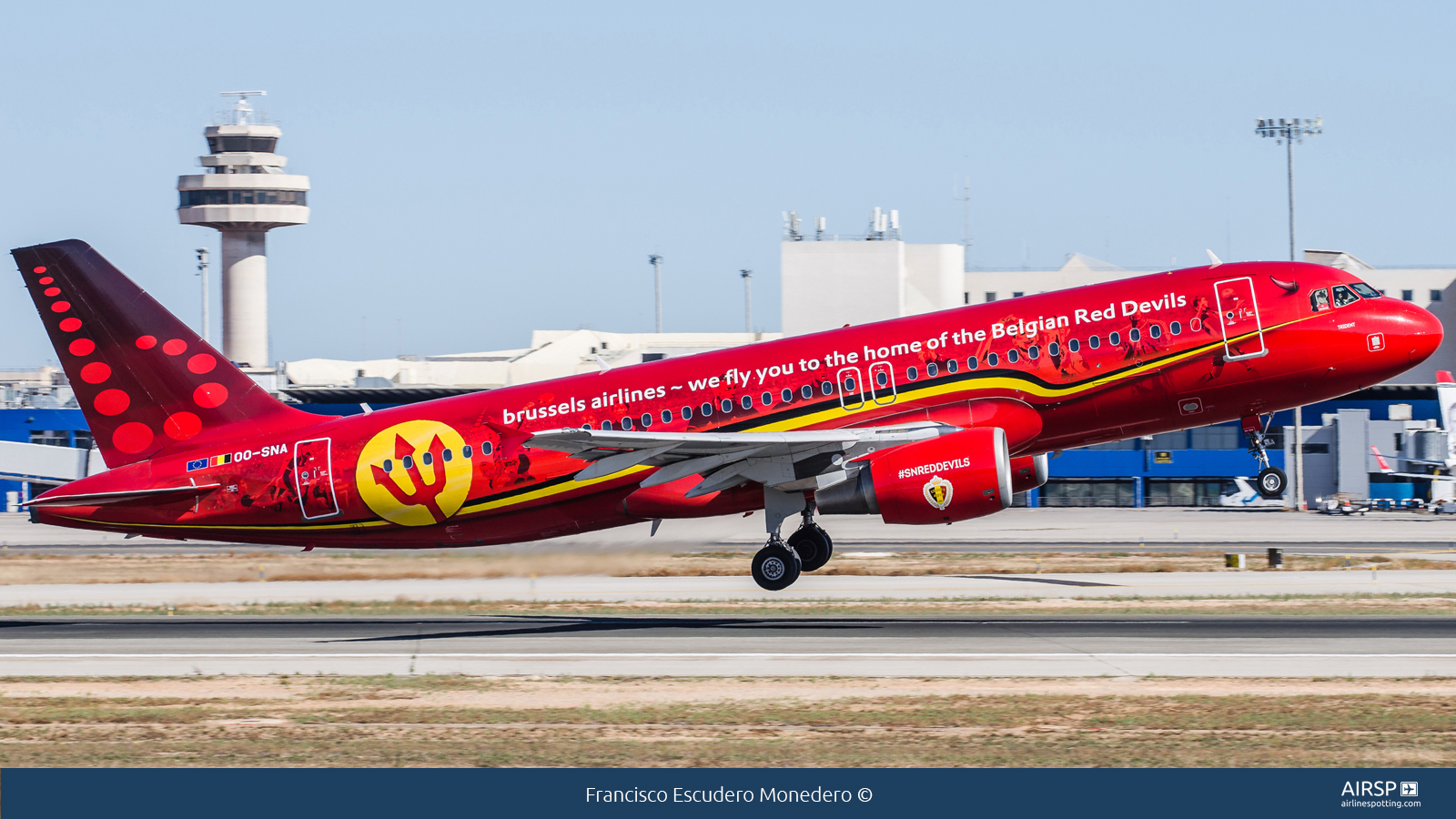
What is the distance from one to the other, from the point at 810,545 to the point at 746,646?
4339 mm

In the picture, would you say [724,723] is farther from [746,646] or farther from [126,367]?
[126,367]

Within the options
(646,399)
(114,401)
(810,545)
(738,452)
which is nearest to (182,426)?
(114,401)

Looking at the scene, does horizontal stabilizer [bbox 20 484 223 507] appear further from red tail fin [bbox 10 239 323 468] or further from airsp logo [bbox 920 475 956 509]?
airsp logo [bbox 920 475 956 509]

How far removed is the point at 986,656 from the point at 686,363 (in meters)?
9.04

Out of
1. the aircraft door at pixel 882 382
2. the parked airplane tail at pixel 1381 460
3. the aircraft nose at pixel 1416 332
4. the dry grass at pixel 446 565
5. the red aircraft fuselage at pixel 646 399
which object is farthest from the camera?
the parked airplane tail at pixel 1381 460

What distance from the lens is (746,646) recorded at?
2589 cm

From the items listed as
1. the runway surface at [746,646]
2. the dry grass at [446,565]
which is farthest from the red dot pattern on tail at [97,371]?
the dry grass at [446,565]

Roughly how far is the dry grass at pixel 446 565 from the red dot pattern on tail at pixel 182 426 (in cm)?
681

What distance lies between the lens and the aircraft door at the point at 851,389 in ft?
93.3

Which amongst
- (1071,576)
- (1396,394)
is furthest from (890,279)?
(1071,576)

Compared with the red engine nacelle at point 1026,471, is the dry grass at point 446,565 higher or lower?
lower

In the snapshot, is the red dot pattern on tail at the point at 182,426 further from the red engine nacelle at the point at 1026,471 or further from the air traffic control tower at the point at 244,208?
the air traffic control tower at the point at 244,208

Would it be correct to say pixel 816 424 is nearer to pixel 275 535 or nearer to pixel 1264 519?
pixel 275 535

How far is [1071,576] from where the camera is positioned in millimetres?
40438
